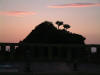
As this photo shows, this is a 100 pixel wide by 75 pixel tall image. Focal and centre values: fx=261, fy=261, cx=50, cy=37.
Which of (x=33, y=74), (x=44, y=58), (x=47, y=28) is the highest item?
(x=47, y=28)

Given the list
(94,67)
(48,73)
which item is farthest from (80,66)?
(48,73)

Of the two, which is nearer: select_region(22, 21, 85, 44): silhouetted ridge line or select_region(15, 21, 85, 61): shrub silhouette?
select_region(15, 21, 85, 61): shrub silhouette

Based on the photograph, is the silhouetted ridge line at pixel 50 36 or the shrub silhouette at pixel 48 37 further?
the silhouetted ridge line at pixel 50 36

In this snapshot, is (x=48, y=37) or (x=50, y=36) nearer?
(x=48, y=37)

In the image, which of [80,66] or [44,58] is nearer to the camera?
[44,58]

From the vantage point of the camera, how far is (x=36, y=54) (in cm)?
629

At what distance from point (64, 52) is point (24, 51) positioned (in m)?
0.98

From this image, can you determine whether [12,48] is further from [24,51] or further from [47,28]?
[47,28]

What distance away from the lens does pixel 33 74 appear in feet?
21.7

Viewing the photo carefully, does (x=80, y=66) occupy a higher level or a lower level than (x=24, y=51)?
lower

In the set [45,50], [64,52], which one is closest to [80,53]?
[64,52]

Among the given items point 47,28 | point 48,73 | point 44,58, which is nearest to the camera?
point 44,58

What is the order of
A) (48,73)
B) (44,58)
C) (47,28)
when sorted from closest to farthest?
(44,58), (48,73), (47,28)

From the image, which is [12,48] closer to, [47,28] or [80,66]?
[80,66]
